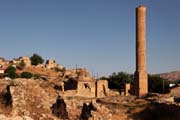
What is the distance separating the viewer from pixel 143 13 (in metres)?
40.0

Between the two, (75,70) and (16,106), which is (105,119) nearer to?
(16,106)

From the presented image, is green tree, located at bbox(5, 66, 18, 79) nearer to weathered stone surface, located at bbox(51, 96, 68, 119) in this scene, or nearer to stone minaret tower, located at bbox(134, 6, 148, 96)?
stone minaret tower, located at bbox(134, 6, 148, 96)

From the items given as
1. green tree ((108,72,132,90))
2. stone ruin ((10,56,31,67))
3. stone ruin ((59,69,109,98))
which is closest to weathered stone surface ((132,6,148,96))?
stone ruin ((59,69,109,98))

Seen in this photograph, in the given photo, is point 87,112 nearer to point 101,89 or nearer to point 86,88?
point 86,88

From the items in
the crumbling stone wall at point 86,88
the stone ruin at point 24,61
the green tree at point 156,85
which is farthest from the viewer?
the stone ruin at point 24,61

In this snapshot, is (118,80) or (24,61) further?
(24,61)

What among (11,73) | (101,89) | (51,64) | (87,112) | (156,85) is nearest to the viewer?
(87,112)

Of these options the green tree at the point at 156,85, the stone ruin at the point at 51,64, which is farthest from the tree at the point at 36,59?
the green tree at the point at 156,85

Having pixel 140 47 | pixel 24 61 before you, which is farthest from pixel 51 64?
pixel 140 47

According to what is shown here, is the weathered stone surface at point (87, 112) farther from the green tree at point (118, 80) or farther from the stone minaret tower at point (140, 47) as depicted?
the green tree at point (118, 80)

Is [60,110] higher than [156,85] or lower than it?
lower

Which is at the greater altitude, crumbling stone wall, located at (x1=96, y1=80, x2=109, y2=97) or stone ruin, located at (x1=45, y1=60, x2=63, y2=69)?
stone ruin, located at (x1=45, y1=60, x2=63, y2=69)

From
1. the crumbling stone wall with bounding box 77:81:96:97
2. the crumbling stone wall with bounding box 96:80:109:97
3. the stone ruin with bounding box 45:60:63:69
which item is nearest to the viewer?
the crumbling stone wall with bounding box 77:81:96:97

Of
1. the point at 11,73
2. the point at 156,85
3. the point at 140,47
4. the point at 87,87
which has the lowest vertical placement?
the point at 87,87
